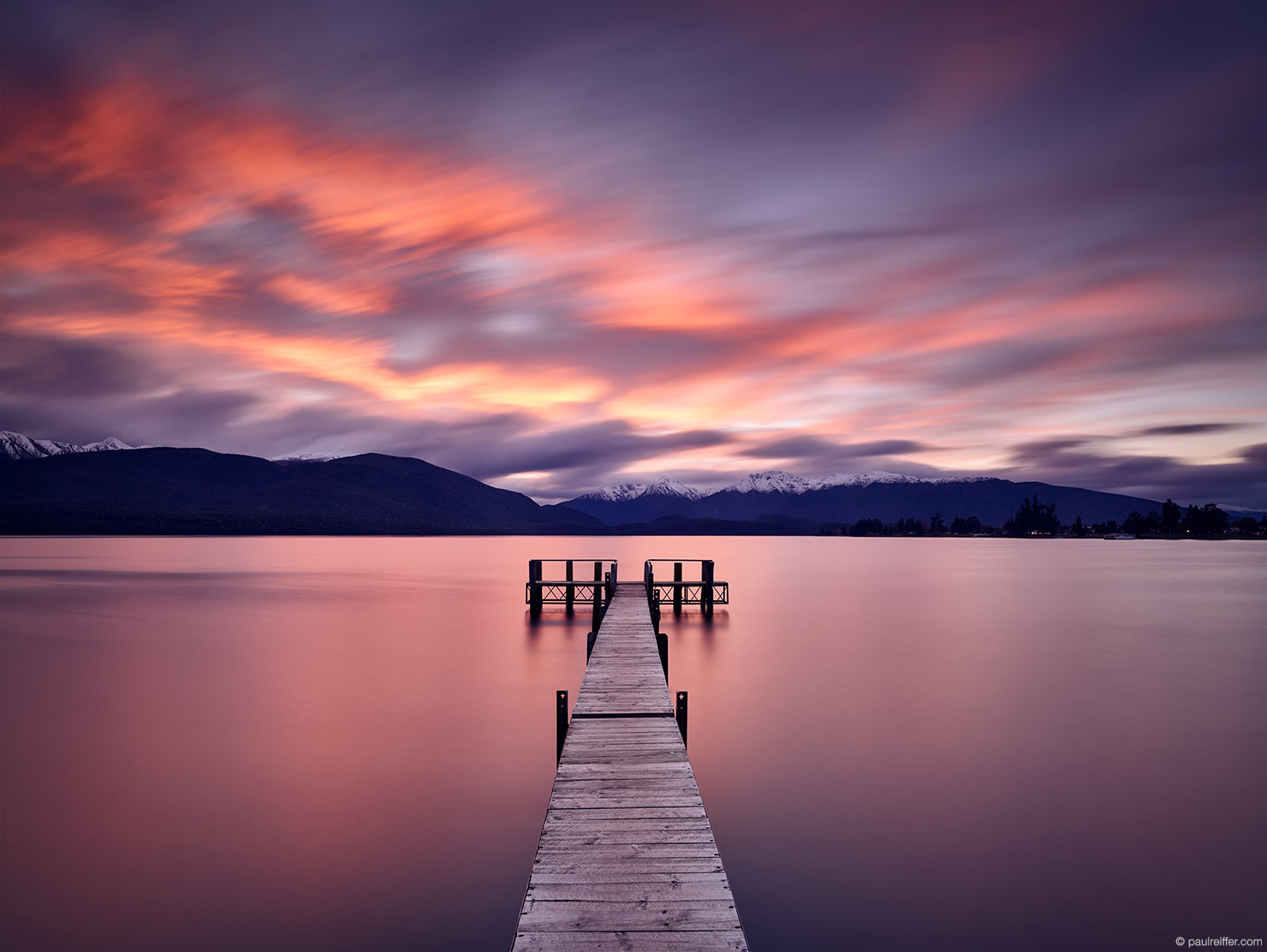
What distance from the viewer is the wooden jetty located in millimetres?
6008

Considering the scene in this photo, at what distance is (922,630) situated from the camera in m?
35.5

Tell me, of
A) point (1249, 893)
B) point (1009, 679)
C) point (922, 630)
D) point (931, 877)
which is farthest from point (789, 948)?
point (922, 630)

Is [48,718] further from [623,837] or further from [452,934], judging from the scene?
Answer: [623,837]

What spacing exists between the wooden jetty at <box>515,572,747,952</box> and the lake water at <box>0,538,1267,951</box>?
1926mm

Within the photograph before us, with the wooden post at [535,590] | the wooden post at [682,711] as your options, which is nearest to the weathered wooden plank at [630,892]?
the wooden post at [682,711]

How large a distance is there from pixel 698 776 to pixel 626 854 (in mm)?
7229

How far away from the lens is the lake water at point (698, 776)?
30.6 feet

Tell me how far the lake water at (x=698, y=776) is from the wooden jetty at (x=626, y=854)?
6.32ft

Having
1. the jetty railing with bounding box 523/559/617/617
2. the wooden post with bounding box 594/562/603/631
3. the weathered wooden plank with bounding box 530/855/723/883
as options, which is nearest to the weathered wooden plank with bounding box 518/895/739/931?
the weathered wooden plank with bounding box 530/855/723/883

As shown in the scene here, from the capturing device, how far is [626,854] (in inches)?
286

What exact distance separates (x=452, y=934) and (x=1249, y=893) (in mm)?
10431

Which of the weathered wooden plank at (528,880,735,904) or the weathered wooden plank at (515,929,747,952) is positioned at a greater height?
the weathered wooden plank at (528,880,735,904)

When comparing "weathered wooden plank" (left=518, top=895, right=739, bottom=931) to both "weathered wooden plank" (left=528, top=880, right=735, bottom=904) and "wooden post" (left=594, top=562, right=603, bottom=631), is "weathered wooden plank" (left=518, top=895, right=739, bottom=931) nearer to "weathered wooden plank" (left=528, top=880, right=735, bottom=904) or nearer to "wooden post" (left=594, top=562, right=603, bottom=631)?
"weathered wooden plank" (left=528, top=880, right=735, bottom=904)

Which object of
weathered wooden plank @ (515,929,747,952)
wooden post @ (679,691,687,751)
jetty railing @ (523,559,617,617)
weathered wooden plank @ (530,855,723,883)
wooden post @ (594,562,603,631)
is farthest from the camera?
jetty railing @ (523,559,617,617)
